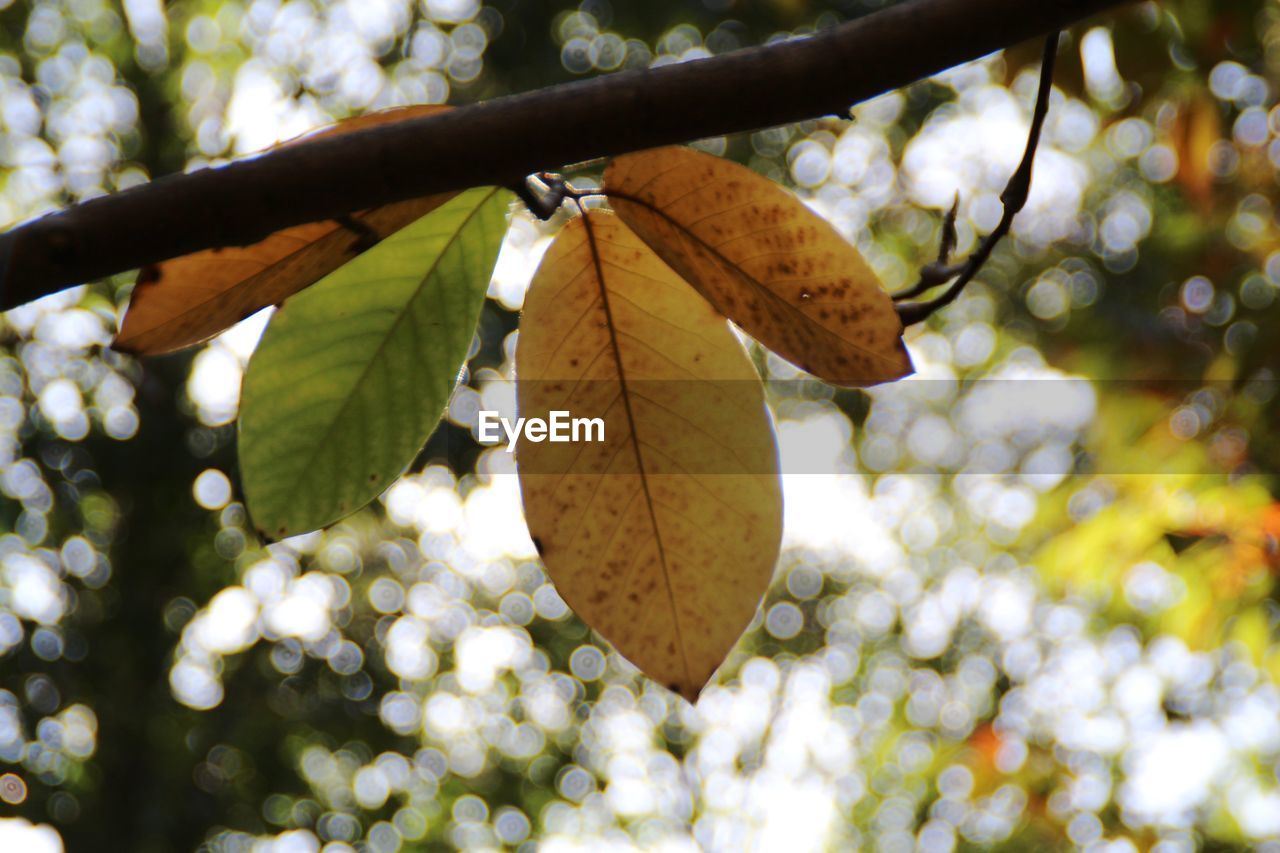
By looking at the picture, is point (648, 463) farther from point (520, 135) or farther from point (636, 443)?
point (520, 135)

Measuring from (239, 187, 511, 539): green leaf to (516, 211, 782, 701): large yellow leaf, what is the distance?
0.11 ft

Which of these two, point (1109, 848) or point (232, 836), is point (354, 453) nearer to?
point (232, 836)

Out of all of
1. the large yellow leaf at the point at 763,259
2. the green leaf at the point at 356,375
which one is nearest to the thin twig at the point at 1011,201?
the large yellow leaf at the point at 763,259

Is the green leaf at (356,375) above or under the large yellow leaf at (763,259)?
under

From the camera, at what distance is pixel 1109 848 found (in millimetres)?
4543

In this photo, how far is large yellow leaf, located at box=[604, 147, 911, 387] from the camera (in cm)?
33

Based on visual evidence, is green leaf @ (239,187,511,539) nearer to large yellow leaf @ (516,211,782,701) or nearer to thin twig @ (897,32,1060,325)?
large yellow leaf @ (516,211,782,701)

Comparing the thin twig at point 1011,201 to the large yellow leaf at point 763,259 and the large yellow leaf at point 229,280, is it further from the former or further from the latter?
the large yellow leaf at point 229,280

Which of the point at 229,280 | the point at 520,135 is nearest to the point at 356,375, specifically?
the point at 229,280

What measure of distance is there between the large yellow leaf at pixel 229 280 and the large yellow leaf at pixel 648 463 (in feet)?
0.24

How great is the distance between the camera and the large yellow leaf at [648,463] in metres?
0.36

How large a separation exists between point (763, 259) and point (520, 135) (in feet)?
0.43

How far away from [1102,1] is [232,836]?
473cm

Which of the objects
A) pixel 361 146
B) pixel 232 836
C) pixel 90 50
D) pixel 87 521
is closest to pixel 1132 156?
pixel 361 146
